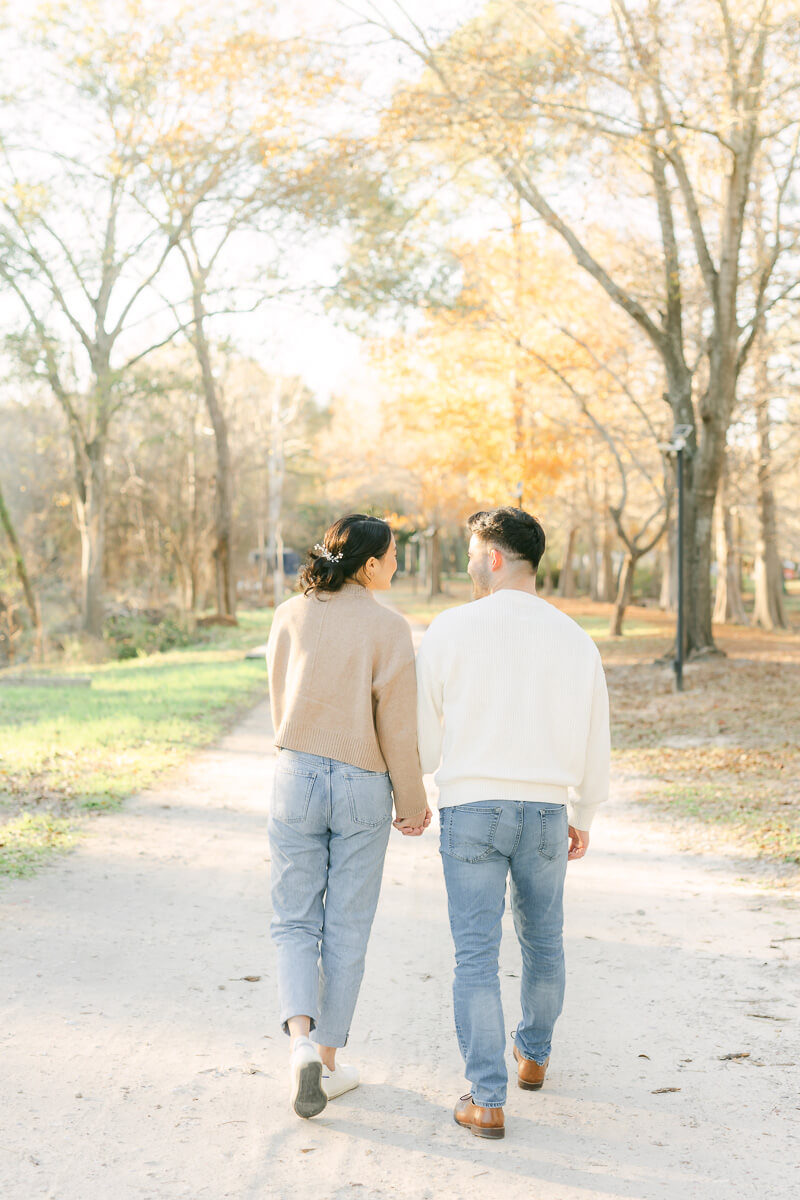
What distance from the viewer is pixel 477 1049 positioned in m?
3.48

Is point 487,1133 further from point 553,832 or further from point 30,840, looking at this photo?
point 30,840

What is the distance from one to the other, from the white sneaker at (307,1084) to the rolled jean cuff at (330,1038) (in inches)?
9.5

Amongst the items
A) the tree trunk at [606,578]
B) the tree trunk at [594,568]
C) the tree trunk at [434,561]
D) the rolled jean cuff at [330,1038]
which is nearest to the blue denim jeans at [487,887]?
the rolled jean cuff at [330,1038]

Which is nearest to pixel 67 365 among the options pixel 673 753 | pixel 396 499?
pixel 673 753

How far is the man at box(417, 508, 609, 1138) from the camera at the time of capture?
11.5 ft

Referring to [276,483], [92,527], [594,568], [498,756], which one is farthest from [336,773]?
[276,483]

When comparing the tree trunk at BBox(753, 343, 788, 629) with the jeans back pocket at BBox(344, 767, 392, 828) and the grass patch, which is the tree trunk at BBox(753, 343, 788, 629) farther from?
the jeans back pocket at BBox(344, 767, 392, 828)

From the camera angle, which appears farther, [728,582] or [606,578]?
[606,578]

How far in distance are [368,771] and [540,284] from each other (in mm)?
22299

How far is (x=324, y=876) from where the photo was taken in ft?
12.4

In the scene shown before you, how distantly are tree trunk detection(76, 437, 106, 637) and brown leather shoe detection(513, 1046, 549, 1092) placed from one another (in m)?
21.0

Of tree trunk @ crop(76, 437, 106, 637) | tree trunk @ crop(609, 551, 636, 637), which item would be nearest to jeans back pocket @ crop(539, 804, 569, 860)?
tree trunk @ crop(76, 437, 106, 637)

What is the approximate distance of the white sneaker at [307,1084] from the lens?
3434 mm

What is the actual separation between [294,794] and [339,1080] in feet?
3.24
